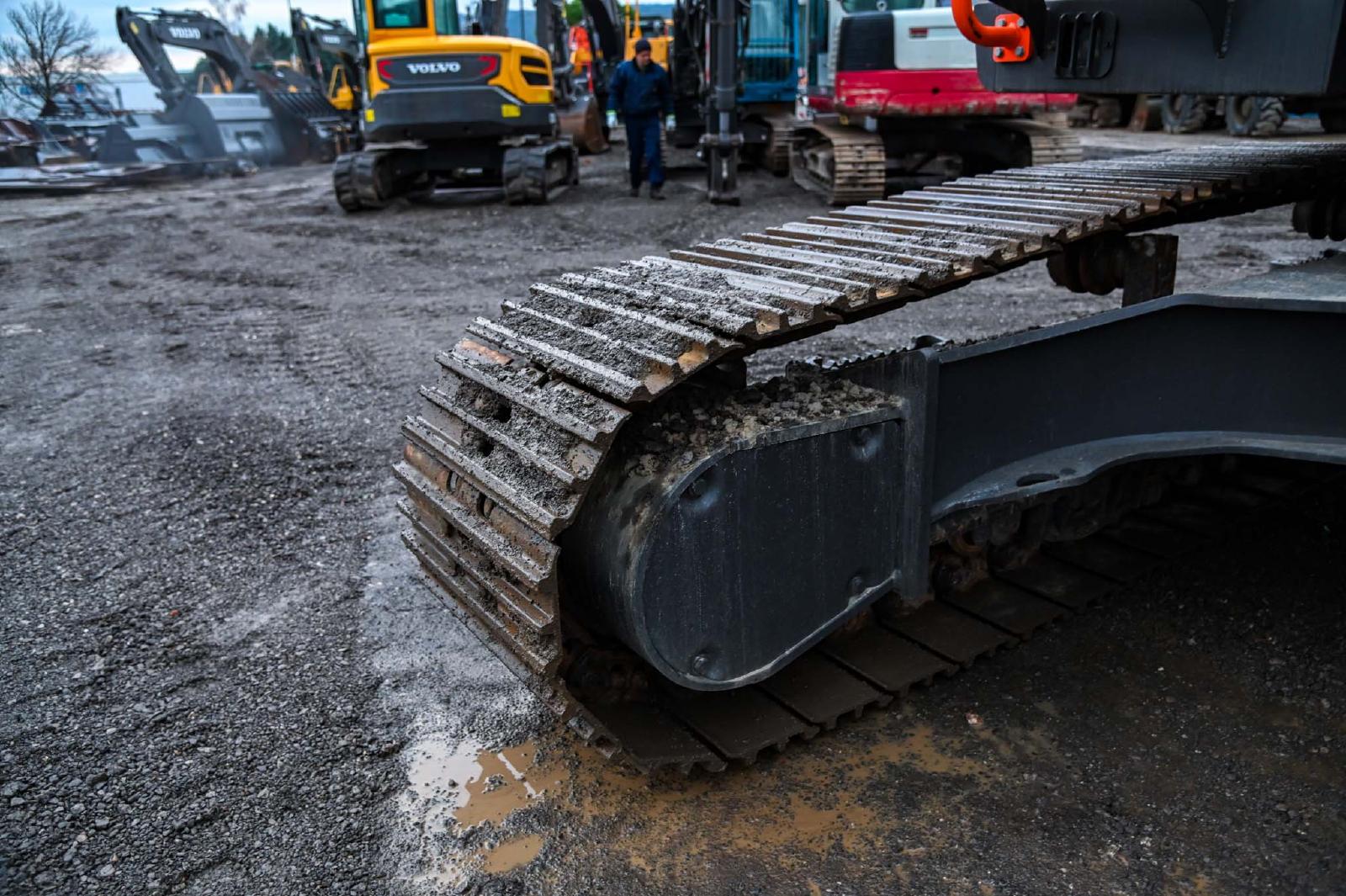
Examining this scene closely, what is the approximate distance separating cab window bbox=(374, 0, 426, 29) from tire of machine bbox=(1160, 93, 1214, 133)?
12.7m

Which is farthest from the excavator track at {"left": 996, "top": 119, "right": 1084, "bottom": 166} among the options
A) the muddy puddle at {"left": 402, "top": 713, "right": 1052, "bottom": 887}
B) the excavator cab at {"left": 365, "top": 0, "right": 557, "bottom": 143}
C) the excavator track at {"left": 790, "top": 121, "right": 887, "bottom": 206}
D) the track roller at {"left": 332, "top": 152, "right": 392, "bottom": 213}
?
the muddy puddle at {"left": 402, "top": 713, "right": 1052, "bottom": 887}

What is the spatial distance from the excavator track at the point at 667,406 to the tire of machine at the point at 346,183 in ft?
33.0

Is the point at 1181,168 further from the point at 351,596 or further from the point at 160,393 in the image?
the point at 160,393

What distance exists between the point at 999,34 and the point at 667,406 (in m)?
1.43

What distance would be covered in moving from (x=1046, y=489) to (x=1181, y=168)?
5.44 ft

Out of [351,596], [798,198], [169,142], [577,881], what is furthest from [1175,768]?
[169,142]

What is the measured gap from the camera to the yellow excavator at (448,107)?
11961mm

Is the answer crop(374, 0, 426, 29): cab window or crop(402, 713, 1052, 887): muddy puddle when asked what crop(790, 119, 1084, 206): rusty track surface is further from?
crop(402, 713, 1052, 887): muddy puddle

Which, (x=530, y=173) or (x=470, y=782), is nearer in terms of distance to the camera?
(x=470, y=782)

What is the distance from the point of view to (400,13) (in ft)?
40.7

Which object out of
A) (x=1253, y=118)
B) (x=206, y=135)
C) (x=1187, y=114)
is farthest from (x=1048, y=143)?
(x=206, y=135)

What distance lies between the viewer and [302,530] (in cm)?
399

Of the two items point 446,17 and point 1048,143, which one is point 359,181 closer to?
point 446,17

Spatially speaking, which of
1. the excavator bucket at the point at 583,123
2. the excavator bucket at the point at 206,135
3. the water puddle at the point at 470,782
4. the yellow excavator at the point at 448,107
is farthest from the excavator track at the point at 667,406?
the excavator bucket at the point at 206,135
